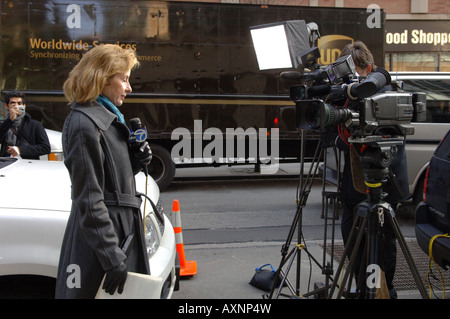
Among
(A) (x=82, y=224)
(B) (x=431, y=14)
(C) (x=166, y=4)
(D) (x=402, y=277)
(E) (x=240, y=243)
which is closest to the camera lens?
(A) (x=82, y=224)

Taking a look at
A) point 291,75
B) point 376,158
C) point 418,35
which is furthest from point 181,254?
point 418,35

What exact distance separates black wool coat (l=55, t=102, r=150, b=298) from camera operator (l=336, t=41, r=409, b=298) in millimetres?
1538

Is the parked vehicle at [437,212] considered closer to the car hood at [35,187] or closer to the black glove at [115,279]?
the car hood at [35,187]

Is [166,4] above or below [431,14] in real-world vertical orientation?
below

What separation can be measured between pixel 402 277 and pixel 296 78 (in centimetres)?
236

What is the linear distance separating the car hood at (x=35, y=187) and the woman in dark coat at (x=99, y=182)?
57 centimetres

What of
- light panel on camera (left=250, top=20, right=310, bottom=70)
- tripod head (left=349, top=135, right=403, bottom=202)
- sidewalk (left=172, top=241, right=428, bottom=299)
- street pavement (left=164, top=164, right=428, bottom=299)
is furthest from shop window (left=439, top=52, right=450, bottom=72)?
tripod head (left=349, top=135, right=403, bottom=202)

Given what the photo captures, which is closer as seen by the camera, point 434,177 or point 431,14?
point 434,177

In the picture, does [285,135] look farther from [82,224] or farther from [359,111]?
[82,224]

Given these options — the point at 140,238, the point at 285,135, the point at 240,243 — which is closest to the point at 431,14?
the point at 285,135

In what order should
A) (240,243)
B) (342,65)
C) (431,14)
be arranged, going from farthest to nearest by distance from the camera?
(431,14) < (240,243) < (342,65)

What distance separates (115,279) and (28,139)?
361cm

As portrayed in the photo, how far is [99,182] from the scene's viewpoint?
2.15 m
